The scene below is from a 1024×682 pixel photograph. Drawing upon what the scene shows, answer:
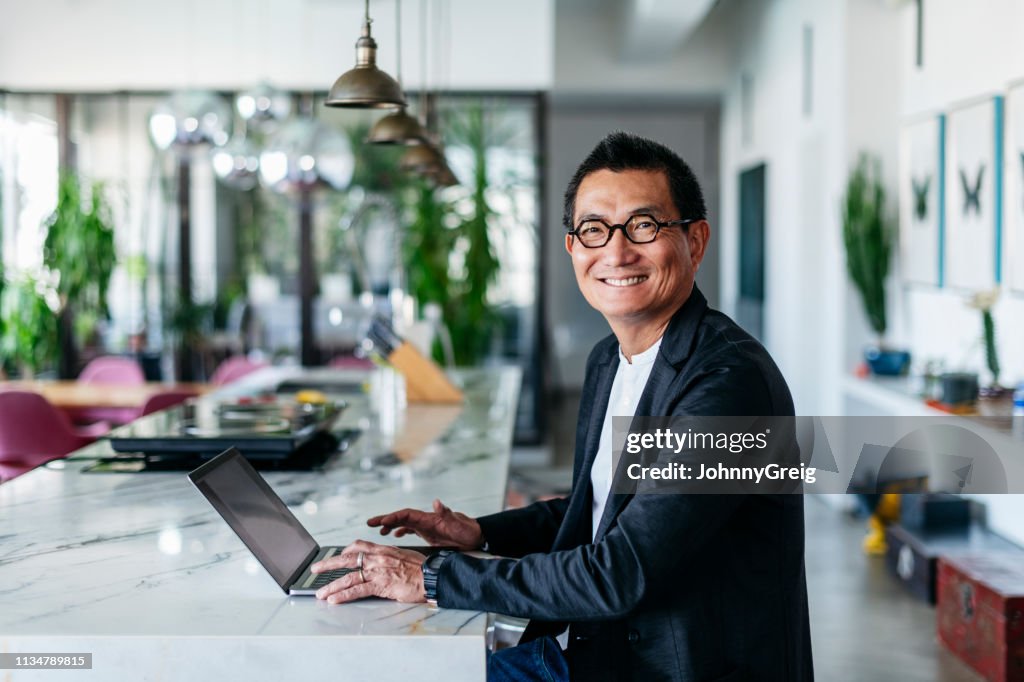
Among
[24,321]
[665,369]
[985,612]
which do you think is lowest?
[985,612]

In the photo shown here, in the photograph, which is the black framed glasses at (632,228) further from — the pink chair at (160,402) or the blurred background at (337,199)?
the blurred background at (337,199)

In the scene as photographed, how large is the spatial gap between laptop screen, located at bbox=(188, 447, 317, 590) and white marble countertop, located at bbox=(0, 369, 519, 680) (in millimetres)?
59

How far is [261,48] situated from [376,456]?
17.8 ft

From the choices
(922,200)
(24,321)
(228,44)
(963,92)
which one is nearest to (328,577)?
(963,92)

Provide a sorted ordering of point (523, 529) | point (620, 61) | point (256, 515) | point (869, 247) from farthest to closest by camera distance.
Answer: point (620, 61) → point (869, 247) → point (523, 529) → point (256, 515)

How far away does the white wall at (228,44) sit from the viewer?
7578 mm

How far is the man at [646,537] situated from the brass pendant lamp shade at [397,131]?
177 centimetres

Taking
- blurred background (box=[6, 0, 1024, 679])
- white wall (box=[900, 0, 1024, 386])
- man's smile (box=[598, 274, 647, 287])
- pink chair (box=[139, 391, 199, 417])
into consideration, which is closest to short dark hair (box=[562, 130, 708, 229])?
man's smile (box=[598, 274, 647, 287])

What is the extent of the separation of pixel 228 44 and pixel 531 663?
6.59 m

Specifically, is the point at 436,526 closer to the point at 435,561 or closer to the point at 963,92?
the point at 435,561

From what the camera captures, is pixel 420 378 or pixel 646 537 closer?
pixel 646 537

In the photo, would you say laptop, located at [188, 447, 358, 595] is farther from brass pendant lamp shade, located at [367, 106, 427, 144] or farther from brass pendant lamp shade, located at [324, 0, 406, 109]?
brass pendant lamp shade, located at [367, 106, 427, 144]

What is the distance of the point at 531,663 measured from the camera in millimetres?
1935

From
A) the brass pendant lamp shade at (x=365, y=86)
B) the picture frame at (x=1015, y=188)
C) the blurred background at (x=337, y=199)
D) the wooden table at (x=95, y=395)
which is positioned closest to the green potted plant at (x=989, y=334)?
the picture frame at (x=1015, y=188)
